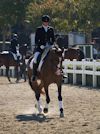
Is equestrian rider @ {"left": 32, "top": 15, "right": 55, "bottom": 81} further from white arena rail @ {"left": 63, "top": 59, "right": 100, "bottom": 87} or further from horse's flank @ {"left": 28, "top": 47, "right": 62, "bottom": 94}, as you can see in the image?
white arena rail @ {"left": 63, "top": 59, "right": 100, "bottom": 87}

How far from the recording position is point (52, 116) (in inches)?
508

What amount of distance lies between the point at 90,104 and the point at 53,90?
19.0 feet

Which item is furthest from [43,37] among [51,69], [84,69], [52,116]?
[84,69]

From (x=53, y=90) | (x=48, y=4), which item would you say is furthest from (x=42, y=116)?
(x=48, y=4)

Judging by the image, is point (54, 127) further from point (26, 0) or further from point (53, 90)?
point (26, 0)

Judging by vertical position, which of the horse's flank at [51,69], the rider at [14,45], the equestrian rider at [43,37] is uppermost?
the equestrian rider at [43,37]

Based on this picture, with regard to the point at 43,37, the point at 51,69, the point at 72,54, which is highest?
the point at 43,37

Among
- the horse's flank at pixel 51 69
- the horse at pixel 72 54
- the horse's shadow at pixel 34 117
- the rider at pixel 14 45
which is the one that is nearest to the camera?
the horse's shadow at pixel 34 117

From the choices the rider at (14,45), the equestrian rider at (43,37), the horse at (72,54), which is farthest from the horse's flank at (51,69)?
the horse at (72,54)

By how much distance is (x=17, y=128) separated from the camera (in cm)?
1092

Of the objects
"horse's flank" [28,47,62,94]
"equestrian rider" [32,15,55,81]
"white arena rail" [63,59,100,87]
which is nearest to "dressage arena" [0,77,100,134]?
"horse's flank" [28,47,62,94]

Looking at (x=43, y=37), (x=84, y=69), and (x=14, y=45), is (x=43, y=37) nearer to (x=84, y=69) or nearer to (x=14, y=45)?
(x=84, y=69)

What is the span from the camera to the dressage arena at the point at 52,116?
1057 cm

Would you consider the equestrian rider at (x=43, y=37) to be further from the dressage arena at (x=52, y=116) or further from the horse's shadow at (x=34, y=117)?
the dressage arena at (x=52, y=116)
